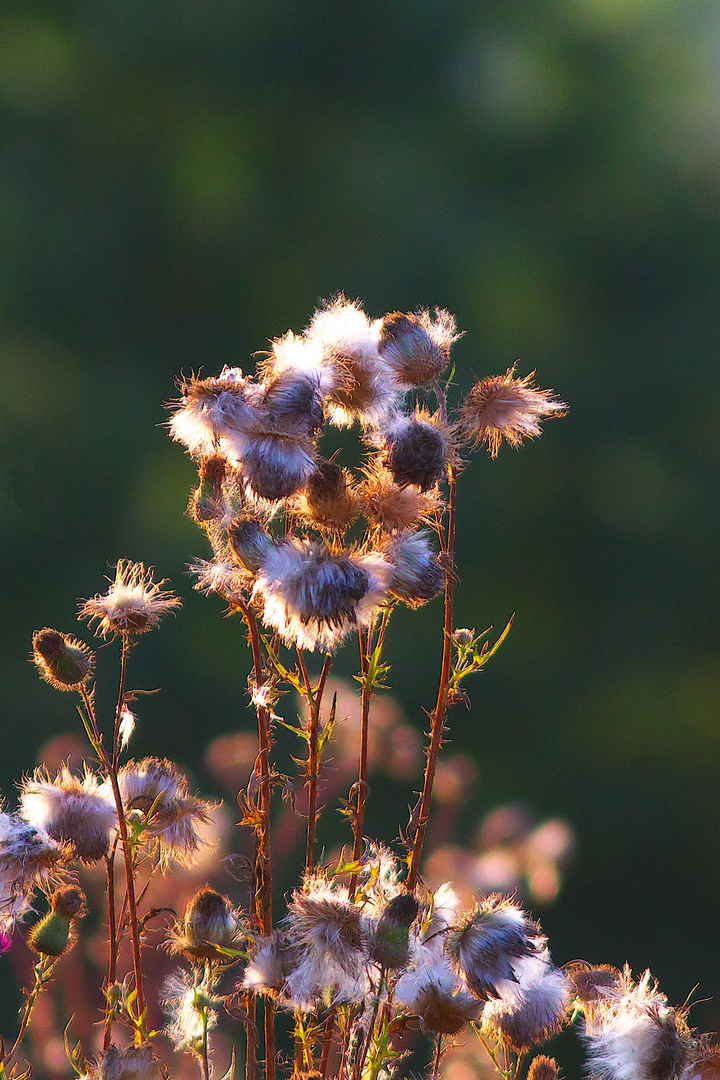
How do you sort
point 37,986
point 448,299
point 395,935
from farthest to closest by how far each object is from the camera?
point 448,299, point 37,986, point 395,935

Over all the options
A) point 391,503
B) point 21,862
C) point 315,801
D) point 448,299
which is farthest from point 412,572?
point 448,299

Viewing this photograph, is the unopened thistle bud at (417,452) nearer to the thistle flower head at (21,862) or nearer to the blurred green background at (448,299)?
the thistle flower head at (21,862)

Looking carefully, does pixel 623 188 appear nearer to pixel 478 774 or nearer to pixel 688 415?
pixel 688 415

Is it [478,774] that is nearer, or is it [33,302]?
[478,774]

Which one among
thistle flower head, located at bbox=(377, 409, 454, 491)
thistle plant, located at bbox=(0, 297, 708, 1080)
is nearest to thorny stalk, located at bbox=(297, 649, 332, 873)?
thistle plant, located at bbox=(0, 297, 708, 1080)

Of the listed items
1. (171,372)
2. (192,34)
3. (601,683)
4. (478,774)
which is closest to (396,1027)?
(478,774)

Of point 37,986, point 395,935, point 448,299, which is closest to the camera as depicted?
point 395,935

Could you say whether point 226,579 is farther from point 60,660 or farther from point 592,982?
point 592,982

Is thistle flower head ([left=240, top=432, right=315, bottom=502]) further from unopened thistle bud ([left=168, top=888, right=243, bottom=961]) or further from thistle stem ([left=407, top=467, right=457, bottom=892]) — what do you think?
unopened thistle bud ([left=168, top=888, right=243, bottom=961])
